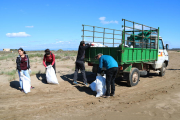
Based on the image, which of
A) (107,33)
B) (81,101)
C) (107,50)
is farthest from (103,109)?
(107,33)

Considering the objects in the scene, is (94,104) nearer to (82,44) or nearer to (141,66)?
(82,44)

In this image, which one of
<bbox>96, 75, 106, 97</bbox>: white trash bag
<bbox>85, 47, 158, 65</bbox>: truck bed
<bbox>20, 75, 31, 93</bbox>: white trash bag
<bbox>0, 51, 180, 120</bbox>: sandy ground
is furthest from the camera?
<bbox>85, 47, 158, 65</bbox>: truck bed

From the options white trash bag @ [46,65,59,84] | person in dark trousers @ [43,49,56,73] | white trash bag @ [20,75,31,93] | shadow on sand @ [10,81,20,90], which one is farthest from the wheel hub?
shadow on sand @ [10,81,20,90]

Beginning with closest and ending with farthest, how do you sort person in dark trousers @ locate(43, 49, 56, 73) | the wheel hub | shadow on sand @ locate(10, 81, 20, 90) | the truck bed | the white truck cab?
1. the truck bed
2. shadow on sand @ locate(10, 81, 20, 90)
3. person in dark trousers @ locate(43, 49, 56, 73)
4. the wheel hub
5. the white truck cab

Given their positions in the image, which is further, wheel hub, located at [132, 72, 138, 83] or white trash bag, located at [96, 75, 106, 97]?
wheel hub, located at [132, 72, 138, 83]

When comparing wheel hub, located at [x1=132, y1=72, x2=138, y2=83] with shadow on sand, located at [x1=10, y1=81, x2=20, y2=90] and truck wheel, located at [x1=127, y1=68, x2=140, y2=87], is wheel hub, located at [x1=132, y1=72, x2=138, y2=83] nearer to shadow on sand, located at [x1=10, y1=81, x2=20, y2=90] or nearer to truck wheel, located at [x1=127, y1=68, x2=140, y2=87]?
truck wheel, located at [x1=127, y1=68, x2=140, y2=87]

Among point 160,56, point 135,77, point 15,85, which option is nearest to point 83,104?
point 135,77

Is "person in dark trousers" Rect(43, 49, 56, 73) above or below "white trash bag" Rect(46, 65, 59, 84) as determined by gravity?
above

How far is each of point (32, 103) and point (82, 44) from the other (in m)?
3.27

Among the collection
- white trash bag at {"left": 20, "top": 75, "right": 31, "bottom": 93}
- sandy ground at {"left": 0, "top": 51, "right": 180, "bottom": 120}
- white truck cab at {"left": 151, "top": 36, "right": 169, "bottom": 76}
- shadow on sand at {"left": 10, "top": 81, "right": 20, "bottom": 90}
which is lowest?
sandy ground at {"left": 0, "top": 51, "right": 180, "bottom": 120}

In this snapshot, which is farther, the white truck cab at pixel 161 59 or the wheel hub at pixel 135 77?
the white truck cab at pixel 161 59

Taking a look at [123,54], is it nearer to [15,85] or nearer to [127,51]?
[127,51]

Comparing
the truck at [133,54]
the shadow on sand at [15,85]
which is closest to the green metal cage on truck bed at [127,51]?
the truck at [133,54]

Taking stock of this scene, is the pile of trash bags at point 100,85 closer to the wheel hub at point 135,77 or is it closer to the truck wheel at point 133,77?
the truck wheel at point 133,77
